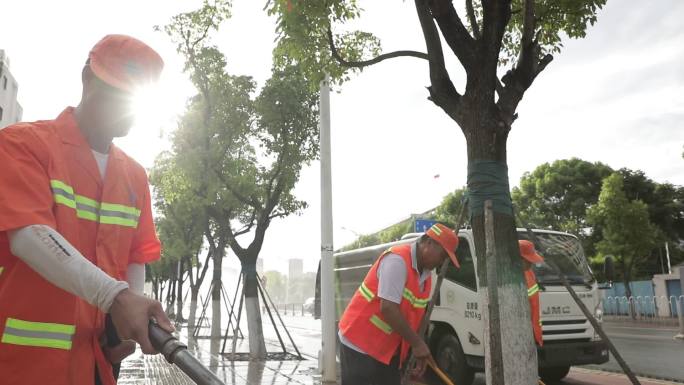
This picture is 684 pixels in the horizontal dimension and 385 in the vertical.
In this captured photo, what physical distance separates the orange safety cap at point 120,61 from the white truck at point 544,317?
673 cm

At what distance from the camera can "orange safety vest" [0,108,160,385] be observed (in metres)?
A: 1.49

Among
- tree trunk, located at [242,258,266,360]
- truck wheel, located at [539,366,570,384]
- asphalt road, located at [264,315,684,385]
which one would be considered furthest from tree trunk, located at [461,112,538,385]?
tree trunk, located at [242,258,266,360]

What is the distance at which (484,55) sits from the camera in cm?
539

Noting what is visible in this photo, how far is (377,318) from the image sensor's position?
3.70 meters

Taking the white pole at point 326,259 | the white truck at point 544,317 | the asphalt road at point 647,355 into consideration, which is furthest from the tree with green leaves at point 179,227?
the white truck at point 544,317

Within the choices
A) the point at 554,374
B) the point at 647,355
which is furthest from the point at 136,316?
the point at 647,355

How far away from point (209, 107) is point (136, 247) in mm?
12851

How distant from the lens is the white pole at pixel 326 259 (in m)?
8.95

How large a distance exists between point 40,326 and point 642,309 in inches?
1251

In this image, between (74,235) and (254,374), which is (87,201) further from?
(254,374)

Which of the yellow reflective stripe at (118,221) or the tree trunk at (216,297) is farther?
the tree trunk at (216,297)

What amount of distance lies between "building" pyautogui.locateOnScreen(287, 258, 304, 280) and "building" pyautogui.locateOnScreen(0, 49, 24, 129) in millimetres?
123817

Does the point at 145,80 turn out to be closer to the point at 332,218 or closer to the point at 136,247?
the point at 136,247

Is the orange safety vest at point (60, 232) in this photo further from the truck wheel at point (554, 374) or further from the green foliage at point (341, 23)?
the truck wheel at point (554, 374)
